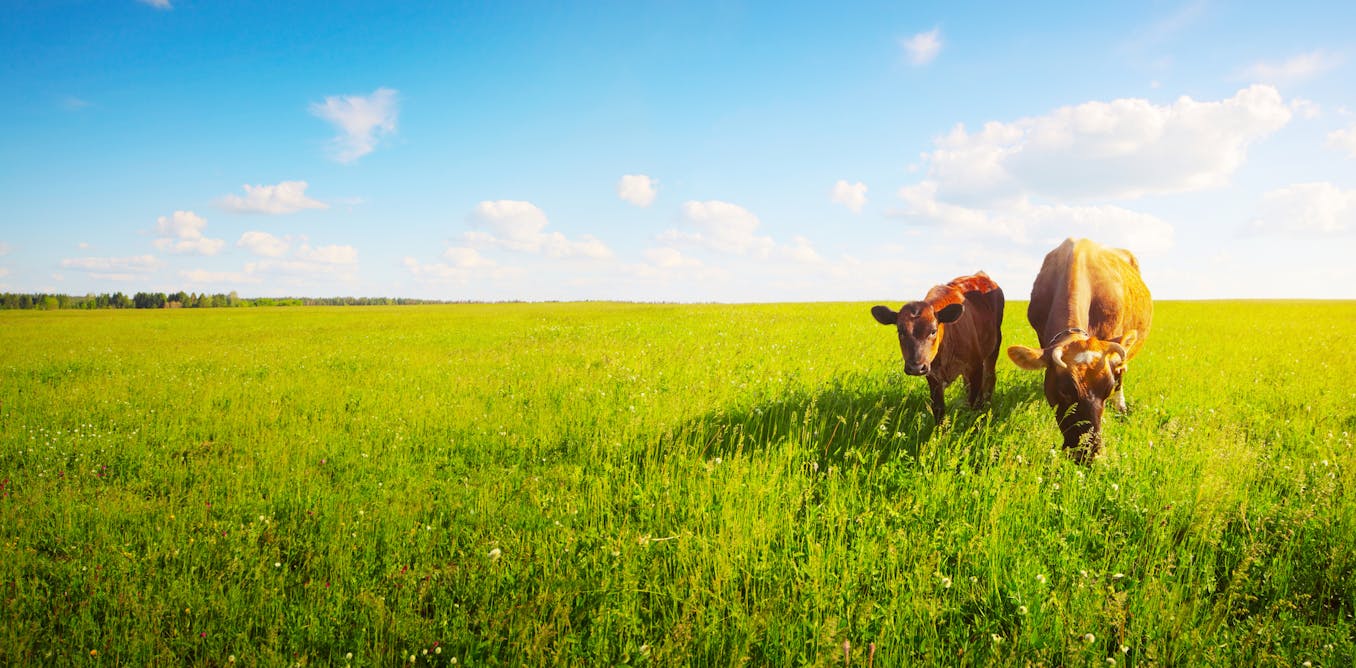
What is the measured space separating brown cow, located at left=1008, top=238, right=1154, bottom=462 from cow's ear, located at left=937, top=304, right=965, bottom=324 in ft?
3.39

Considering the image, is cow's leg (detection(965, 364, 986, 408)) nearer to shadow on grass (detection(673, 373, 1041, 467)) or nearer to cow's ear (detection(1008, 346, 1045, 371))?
shadow on grass (detection(673, 373, 1041, 467))

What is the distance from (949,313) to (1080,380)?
1.78 meters

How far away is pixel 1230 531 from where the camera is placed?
Answer: 512 centimetres

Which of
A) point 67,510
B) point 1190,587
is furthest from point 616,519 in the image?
point 67,510

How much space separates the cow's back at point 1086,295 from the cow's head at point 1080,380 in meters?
1.01

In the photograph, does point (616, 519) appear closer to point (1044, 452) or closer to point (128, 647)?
point (128, 647)

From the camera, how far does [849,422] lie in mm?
8211

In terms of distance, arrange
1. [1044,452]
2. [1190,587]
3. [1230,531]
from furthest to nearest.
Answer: [1044,452] → [1230,531] → [1190,587]

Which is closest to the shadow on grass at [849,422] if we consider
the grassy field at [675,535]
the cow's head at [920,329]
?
the grassy field at [675,535]

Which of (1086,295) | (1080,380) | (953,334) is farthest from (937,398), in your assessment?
(1086,295)

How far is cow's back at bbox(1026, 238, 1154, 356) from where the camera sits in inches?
300

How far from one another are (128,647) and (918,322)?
8191 millimetres

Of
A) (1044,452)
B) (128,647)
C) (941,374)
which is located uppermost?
(941,374)

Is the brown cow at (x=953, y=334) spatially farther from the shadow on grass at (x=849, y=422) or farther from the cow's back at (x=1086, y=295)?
the cow's back at (x=1086, y=295)
